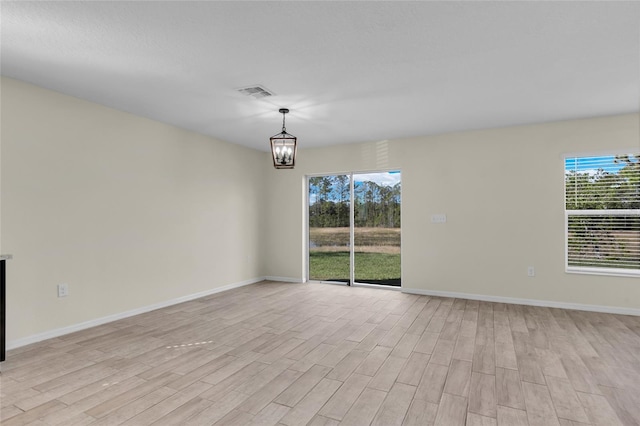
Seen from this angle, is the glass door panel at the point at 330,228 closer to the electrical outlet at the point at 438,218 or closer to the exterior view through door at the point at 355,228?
the exterior view through door at the point at 355,228

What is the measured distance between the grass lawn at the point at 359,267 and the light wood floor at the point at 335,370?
145 centimetres

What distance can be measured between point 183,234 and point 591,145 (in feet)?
18.3

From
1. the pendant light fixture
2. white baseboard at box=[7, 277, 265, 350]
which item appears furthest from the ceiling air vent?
white baseboard at box=[7, 277, 265, 350]

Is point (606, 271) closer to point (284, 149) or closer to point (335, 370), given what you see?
point (335, 370)

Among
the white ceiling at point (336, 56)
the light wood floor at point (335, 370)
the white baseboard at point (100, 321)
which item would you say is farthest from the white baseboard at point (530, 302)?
the white baseboard at point (100, 321)

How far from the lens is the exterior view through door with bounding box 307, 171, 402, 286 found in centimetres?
565

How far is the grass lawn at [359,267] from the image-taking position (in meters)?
5.64

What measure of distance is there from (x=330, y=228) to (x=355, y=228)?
496mm

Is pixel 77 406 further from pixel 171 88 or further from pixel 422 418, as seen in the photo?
pixel 171 88

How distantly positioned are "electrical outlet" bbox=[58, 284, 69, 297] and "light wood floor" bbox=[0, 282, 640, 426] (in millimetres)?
428

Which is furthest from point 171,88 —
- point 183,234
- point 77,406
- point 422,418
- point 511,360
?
point 511,360

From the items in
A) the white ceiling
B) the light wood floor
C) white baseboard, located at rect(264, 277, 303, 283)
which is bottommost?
the light wood floor

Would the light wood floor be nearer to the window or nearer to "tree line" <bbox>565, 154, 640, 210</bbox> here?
the window

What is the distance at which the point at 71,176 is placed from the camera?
3.51m
